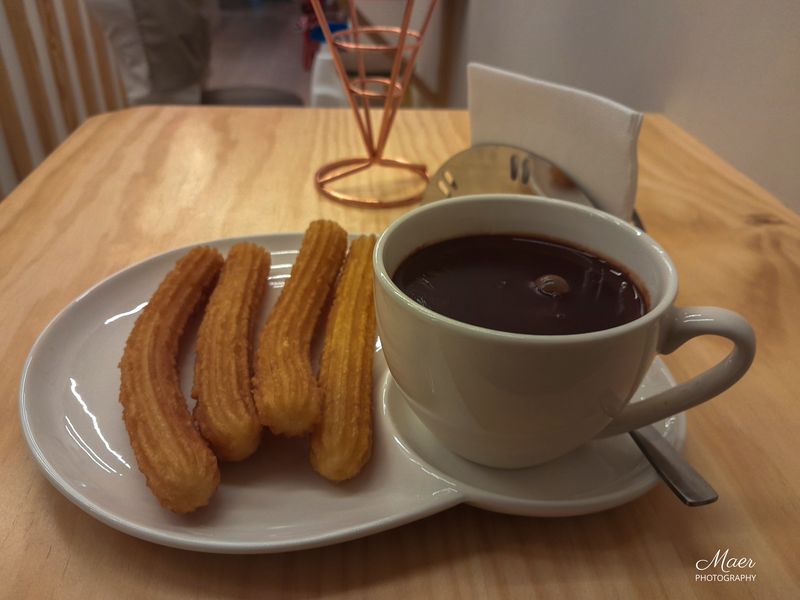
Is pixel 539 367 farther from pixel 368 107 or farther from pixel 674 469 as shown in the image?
pixel 368 107

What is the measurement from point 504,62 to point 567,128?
94 cm

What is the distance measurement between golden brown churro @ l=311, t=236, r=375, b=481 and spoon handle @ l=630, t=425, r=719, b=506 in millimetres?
139

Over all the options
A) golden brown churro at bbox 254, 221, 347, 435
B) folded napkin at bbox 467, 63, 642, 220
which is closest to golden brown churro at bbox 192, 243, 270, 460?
golden brown churro at bbox 254, 221, 347, 435

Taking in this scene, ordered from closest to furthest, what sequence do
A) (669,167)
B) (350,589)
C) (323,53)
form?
(350,589) → (669,167) → (323,53)

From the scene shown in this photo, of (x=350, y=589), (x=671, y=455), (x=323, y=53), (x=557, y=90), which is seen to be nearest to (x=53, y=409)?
(x=350, y=589)

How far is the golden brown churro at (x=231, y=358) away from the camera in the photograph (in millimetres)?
303

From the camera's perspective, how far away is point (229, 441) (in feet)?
0.98

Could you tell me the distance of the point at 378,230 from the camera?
587 mm

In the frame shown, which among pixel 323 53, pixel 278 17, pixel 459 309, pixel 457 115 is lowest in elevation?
pixel 278 17

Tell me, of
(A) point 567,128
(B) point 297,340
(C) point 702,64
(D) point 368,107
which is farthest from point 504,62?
(B) point 297,340

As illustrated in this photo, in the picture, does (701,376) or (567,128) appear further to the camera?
(567,128)

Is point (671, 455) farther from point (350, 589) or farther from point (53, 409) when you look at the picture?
point (53, 409)

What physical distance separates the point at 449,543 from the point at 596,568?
65 mm

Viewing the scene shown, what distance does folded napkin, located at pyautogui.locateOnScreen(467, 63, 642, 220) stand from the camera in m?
0.50
